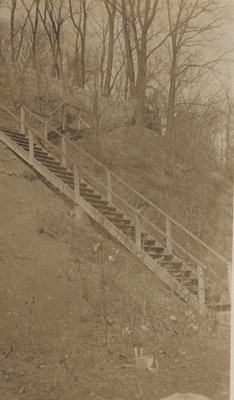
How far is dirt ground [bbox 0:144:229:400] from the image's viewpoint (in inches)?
246

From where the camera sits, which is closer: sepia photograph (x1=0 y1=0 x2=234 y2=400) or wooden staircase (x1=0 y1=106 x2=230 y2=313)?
sepia photograph (x1=0 y1=0 x2=234 y2=400)

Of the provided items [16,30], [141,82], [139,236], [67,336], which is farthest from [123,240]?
[16,30]

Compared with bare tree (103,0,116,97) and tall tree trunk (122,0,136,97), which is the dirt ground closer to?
tall tree trunk (122,0,136,97)

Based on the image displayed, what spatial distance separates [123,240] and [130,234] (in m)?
0.58

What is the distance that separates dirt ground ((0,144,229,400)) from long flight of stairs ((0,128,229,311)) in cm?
36

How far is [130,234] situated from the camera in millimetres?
11500

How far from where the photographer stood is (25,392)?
5.84m

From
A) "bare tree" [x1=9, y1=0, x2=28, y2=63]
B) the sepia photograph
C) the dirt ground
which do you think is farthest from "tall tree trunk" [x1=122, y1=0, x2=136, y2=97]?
the dirt ground

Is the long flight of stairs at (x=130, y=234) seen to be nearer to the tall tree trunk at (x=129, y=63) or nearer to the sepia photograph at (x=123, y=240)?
the sepia photograph at (x=123, y=240)

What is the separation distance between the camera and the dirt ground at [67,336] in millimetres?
6250

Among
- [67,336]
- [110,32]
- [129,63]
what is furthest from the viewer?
[110,32]

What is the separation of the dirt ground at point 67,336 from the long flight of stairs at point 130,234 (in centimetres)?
36

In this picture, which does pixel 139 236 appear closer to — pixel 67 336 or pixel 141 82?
pixel 67 336

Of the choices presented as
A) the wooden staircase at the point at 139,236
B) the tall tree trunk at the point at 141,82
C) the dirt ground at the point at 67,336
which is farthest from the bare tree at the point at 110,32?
the dirt ground at the point at 67,336
